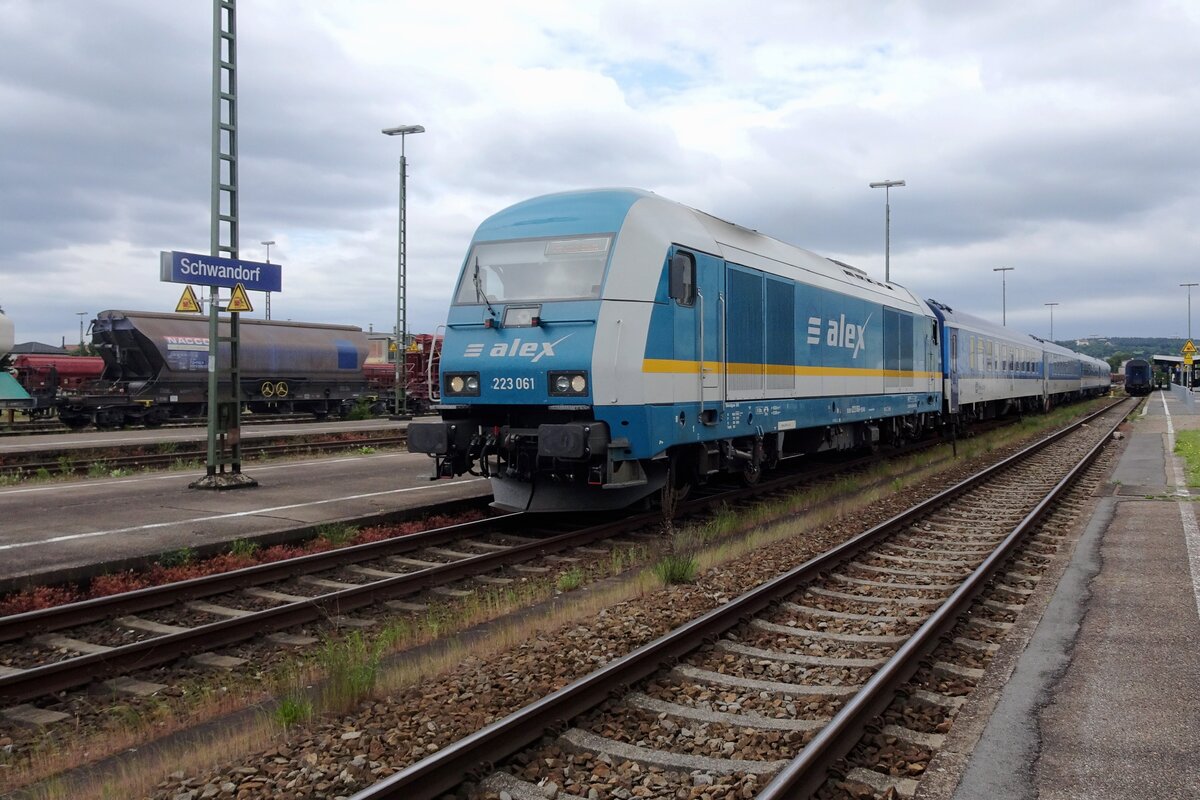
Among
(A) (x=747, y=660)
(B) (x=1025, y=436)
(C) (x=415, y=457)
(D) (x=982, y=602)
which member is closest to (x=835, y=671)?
(A) (x=747, y=660)

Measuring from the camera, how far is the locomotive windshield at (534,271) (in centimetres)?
975

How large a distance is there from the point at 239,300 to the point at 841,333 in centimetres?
934

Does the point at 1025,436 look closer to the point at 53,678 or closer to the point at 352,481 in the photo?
the point at 352,481

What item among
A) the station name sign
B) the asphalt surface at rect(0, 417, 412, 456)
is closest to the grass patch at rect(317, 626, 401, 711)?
the station name sign

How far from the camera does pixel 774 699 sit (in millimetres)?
5258

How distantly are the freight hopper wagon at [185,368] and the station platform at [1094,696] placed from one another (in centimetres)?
2365

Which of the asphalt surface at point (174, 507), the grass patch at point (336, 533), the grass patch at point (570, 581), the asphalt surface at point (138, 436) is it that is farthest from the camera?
the asphalt surface at point (138, 436)

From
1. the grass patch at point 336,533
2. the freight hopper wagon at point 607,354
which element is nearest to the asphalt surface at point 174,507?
the grass patch at point 336,533

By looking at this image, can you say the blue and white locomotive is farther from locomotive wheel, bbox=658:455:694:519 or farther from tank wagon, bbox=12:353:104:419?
tank wagon, bbox=12:353:104:419

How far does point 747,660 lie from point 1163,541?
6.31 meters

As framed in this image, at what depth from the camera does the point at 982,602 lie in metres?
7.26

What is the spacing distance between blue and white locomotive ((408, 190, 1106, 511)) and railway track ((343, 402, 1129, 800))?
257 cm

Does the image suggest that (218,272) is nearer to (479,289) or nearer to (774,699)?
(479,289)

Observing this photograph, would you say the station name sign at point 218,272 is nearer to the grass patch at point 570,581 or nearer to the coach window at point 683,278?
the coach window at point 683,278
